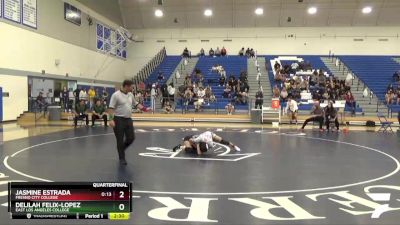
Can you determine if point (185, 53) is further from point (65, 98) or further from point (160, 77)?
→ point (65, 98)

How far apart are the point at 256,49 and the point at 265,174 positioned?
30970mm

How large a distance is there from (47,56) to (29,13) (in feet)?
9.76

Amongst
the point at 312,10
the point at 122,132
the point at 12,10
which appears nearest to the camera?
the point at 122,132

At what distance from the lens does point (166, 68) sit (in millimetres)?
35125

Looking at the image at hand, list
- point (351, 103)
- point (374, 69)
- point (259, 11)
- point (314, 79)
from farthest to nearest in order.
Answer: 1. point (259, 11)
2. point (374, 69)
3. point (314, 79)
4. point (351, 103)

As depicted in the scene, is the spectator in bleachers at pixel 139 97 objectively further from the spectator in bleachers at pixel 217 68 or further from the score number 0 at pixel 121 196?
the score number 0 at pixel 121 196

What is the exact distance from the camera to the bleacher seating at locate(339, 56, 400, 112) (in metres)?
30.6

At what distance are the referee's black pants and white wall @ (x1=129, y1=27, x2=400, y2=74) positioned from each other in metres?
29.8

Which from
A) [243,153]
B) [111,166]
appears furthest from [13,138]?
[243,153]

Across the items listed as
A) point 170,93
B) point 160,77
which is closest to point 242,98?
point 170,93

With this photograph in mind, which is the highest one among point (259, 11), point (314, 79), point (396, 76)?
point (259, 11)

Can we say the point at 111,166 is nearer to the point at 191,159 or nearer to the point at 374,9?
the point at 191,159

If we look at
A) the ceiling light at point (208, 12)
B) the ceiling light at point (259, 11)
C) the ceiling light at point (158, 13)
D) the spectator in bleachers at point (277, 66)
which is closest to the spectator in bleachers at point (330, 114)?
the spectator in bleachers at point (277, 66)
